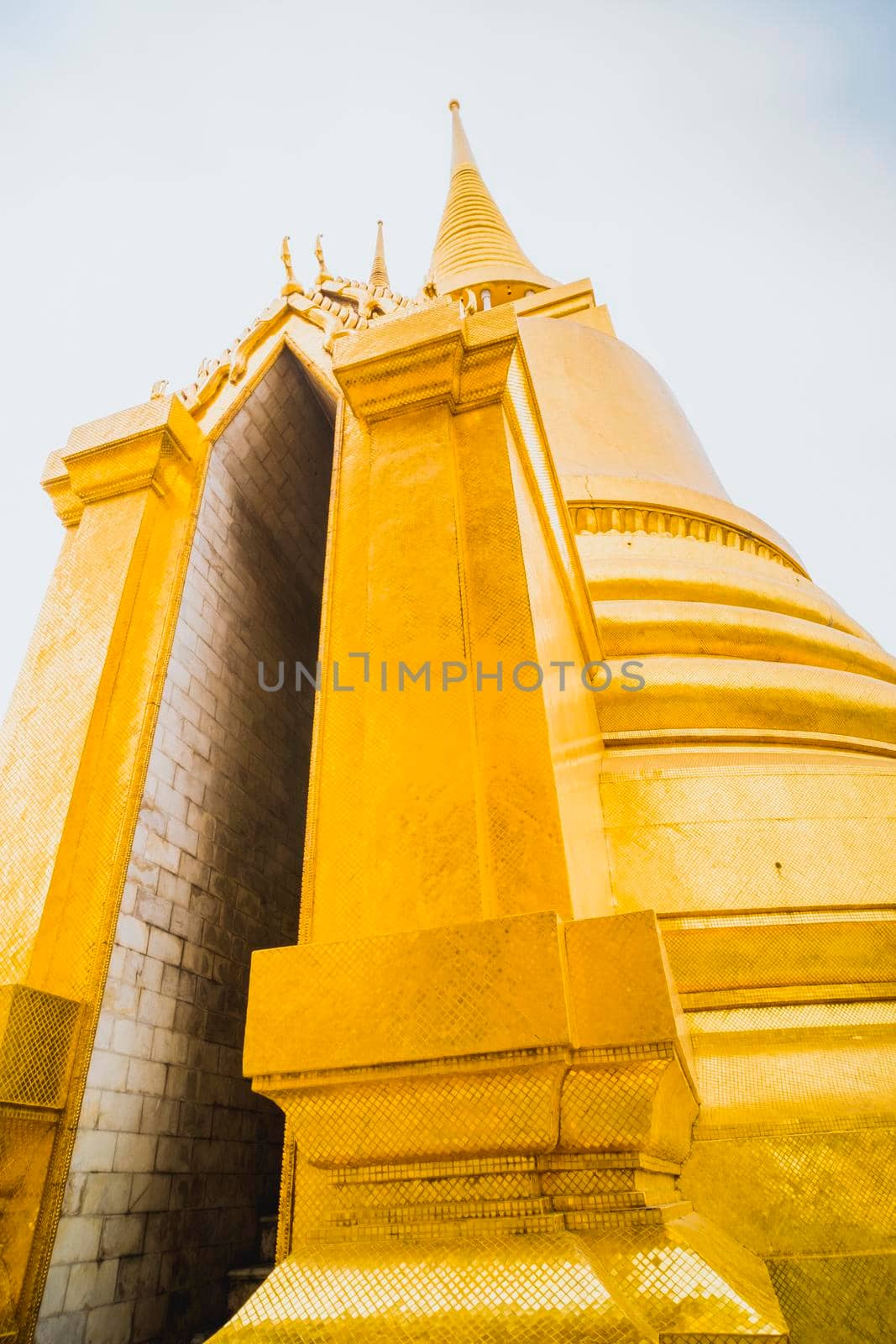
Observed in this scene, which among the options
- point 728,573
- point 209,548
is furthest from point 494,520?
point 728,573

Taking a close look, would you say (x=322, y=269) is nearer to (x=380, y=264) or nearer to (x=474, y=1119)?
(x=474, y=1119)

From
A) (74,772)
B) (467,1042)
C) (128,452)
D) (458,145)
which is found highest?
(458,145)

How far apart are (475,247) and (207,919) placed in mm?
11792

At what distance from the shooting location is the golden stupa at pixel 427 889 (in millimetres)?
1475

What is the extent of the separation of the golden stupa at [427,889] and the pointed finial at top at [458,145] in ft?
44.9

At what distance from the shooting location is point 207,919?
3.75 m

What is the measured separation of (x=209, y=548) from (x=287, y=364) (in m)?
1.25

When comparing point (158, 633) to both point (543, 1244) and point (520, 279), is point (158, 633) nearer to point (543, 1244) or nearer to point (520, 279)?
point (543, 1244)

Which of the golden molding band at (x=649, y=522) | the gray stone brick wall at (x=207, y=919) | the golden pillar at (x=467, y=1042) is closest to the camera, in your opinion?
the golden pillar at (x=467, y=1042)

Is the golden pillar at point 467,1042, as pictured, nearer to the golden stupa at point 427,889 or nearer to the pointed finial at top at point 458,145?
the golden stupa at point 427,889

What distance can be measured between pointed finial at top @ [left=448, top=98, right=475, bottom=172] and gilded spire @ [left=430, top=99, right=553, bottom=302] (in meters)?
0.39

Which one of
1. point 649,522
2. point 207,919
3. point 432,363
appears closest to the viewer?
point 432,363

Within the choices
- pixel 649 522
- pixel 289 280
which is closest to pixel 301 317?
pixel 289 280

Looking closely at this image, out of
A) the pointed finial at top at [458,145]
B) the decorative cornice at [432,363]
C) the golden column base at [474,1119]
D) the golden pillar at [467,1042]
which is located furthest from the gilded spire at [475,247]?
the golden column base at [474,1119]
